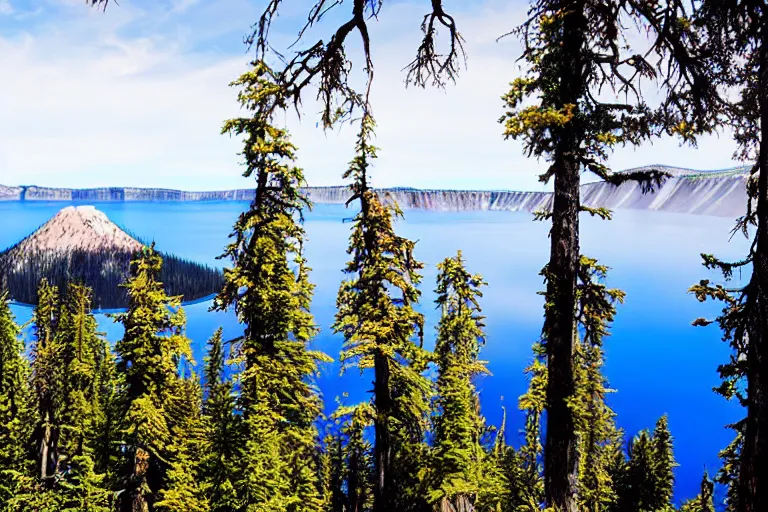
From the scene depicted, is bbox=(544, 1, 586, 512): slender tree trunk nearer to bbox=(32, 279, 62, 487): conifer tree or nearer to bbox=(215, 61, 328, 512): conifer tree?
bbox=(215, 61, 328, 512): conifer tree

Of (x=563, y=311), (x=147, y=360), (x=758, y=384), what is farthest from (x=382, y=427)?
(x=758, y=384)

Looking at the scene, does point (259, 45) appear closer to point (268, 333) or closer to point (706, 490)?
point (706, 490)

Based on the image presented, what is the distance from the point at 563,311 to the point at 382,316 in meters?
6.86

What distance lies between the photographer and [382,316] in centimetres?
1386

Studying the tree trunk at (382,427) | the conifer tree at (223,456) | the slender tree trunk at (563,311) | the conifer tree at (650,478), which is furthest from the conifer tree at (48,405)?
the conifer tree at (650,478)

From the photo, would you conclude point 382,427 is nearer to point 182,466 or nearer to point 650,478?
point 182,466

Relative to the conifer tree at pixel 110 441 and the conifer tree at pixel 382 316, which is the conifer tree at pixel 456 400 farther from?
the conifer tree at pixel 110 441

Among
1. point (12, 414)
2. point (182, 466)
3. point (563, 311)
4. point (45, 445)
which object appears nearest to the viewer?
point (563, 311)

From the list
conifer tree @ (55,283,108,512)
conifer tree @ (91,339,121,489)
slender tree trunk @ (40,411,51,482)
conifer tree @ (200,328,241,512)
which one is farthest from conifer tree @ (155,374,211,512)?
slender tree trunk @ (40,411,51,482)

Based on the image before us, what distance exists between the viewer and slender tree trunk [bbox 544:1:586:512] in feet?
24.6

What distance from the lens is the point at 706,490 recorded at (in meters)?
5.83

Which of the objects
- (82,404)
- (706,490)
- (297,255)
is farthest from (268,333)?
(82,404)

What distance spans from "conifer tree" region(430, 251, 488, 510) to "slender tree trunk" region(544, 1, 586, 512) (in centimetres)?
840

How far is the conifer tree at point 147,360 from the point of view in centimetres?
1405
